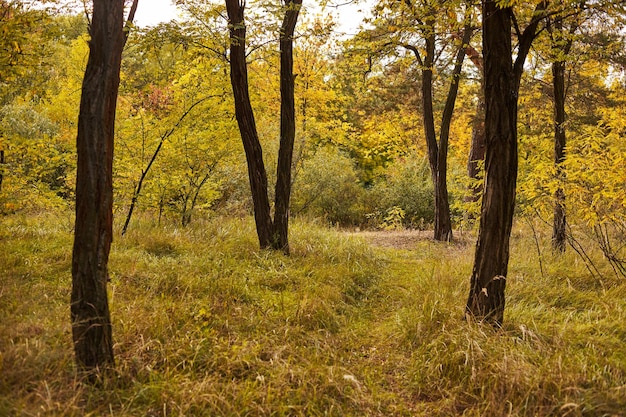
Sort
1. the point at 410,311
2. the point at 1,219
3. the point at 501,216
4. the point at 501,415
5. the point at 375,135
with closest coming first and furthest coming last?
the point at 501,415 → the point at 501,216 → the point at 410,311 → the point at 1,219 → the point at 375,135

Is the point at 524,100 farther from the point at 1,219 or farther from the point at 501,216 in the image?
the point at 1,219

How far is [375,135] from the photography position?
14.3m

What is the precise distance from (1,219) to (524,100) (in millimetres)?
10650

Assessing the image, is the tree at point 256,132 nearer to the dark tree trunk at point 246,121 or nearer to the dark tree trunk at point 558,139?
the dark tree trunk at point 246,121

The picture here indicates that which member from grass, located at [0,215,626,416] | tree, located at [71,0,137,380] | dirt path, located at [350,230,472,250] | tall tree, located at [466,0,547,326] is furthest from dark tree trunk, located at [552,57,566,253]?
tree, located at [71,0,137,380]

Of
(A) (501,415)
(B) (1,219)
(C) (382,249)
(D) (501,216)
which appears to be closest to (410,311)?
(D) (501,216)

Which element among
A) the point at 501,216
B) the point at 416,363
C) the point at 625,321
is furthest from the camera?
the point at 625,321

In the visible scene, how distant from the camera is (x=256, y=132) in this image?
22.6ft

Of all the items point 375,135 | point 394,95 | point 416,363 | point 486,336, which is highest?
point 394,95

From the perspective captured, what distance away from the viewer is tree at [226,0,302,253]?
6.59m

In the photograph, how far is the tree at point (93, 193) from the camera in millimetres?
2693

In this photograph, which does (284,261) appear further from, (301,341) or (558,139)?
(558,139)

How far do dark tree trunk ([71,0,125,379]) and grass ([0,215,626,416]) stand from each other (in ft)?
0.89

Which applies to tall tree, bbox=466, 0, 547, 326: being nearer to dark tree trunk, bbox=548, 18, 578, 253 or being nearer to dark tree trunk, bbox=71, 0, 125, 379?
dark tree trunk, bbox=71, 0, 125, 379
